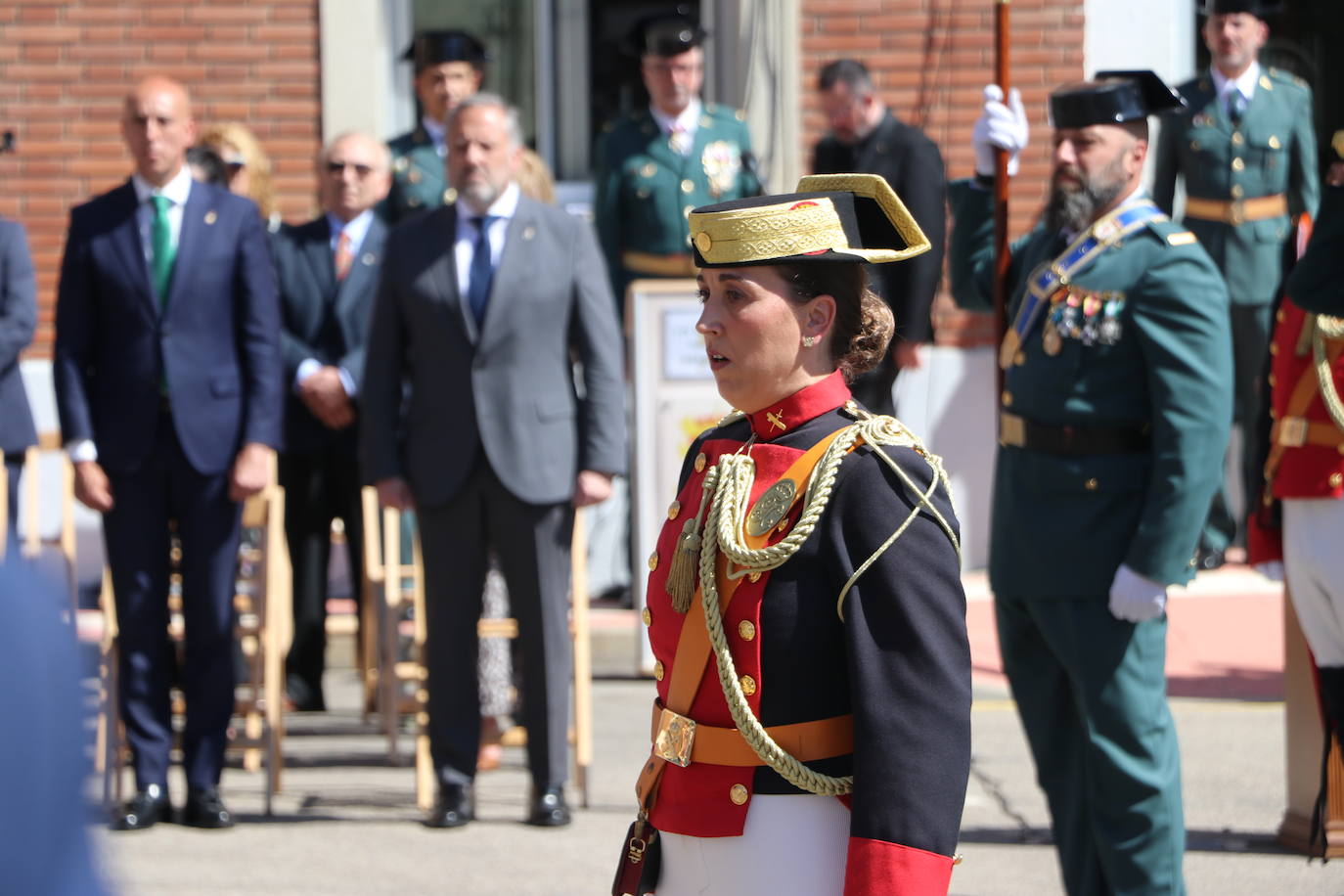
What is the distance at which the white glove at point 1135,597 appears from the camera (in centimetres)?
444

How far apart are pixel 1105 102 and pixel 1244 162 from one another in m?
4.64

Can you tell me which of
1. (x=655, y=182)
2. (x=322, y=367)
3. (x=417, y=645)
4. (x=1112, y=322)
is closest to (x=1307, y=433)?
(x=1112, y=322)

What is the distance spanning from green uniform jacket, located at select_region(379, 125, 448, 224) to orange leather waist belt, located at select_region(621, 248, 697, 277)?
926 mm

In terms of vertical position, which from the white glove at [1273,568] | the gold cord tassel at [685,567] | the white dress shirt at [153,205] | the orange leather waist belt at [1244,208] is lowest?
the white glove at [1273,568]

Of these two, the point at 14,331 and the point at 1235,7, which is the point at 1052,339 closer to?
the point at 14,331

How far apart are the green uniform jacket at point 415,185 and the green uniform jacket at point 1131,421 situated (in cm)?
363

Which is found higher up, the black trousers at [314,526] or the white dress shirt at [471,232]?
the white dress shirt at [471,232]

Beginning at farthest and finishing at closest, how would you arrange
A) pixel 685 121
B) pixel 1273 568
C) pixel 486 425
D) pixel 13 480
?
pixel 685 121, pixel 13 480, pixel 486 425, pixel 1273 568

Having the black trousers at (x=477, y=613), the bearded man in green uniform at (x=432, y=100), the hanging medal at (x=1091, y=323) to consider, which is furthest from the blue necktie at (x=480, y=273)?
the hanging medal at (x=1091, y=323)

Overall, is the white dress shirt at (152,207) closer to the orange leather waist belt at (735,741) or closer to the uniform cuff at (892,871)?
the orange leather waist belt at (735,741)

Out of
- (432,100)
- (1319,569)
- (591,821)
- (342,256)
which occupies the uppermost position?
(432,100)

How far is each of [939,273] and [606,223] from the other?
4.78 feet

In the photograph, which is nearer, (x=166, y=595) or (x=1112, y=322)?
(x=1112, y=322)

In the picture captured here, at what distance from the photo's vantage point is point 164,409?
608 centimetres
